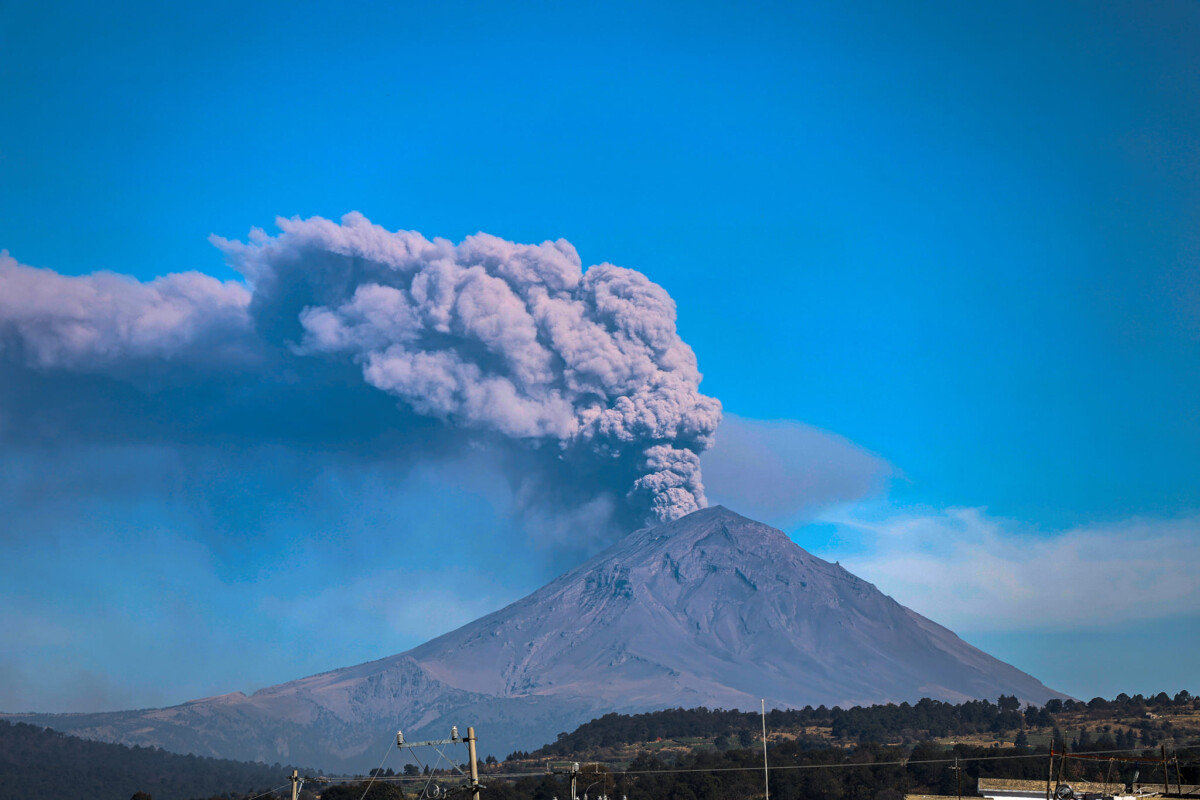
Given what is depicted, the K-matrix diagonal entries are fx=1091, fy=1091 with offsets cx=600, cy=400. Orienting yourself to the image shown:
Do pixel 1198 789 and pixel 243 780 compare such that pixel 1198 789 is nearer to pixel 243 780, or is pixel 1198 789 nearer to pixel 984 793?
pixel 984 793

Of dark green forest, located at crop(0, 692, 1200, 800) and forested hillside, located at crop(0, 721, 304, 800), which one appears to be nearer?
dark green forest, located at crop(0, 692, 1200, 800)

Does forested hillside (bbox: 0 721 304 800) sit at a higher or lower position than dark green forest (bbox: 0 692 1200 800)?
lower

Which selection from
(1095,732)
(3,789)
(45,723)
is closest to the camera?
(1095,732)

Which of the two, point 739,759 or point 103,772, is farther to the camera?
point 103,772

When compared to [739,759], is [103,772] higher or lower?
lower

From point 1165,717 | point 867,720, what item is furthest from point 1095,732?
point 867,720

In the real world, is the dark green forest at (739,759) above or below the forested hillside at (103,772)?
above

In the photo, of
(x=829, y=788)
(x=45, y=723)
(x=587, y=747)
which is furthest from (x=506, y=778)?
(x=45, y=723)

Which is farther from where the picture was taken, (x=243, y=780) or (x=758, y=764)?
(x=243, y=780)

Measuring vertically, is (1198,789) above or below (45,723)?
above

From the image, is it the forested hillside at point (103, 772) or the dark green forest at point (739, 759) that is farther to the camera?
the forested hillside at point (103, 772)

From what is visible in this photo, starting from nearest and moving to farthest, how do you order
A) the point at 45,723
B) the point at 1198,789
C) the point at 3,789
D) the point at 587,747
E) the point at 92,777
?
1. the point at 1198,789
2. the point at 3,789
3. the point at 92,777
4. the point at 587,747
5. the point at 45,723
